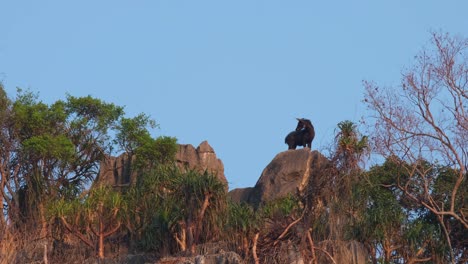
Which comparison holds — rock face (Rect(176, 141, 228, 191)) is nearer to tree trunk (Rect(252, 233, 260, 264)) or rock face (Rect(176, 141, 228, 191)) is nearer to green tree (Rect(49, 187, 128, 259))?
green tree (Rect(49, 187, 128, 259))

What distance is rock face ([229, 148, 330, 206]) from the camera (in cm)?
4306

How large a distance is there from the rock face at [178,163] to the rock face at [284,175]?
2.22 m

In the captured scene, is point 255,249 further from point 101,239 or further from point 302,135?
point 302,135

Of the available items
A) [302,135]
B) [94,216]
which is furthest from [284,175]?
[94,216]

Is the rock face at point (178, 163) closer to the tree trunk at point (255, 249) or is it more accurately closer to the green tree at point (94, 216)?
the green tree at point (94, 216)

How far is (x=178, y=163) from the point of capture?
45.9m

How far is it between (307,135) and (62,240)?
430 inches

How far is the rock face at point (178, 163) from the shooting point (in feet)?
151

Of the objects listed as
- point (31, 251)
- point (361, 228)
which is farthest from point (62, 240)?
point (361, 228)

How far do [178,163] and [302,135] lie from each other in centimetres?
408

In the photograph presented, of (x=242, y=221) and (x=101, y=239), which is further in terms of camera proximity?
(x=101, y=239)

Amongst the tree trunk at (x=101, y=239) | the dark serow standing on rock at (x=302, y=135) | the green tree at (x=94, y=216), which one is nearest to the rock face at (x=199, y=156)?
the dark serow standing on rock at (x=302, y=135)

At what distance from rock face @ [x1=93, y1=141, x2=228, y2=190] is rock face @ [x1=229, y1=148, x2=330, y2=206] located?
222cm

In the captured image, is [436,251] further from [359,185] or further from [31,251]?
[31,251]
